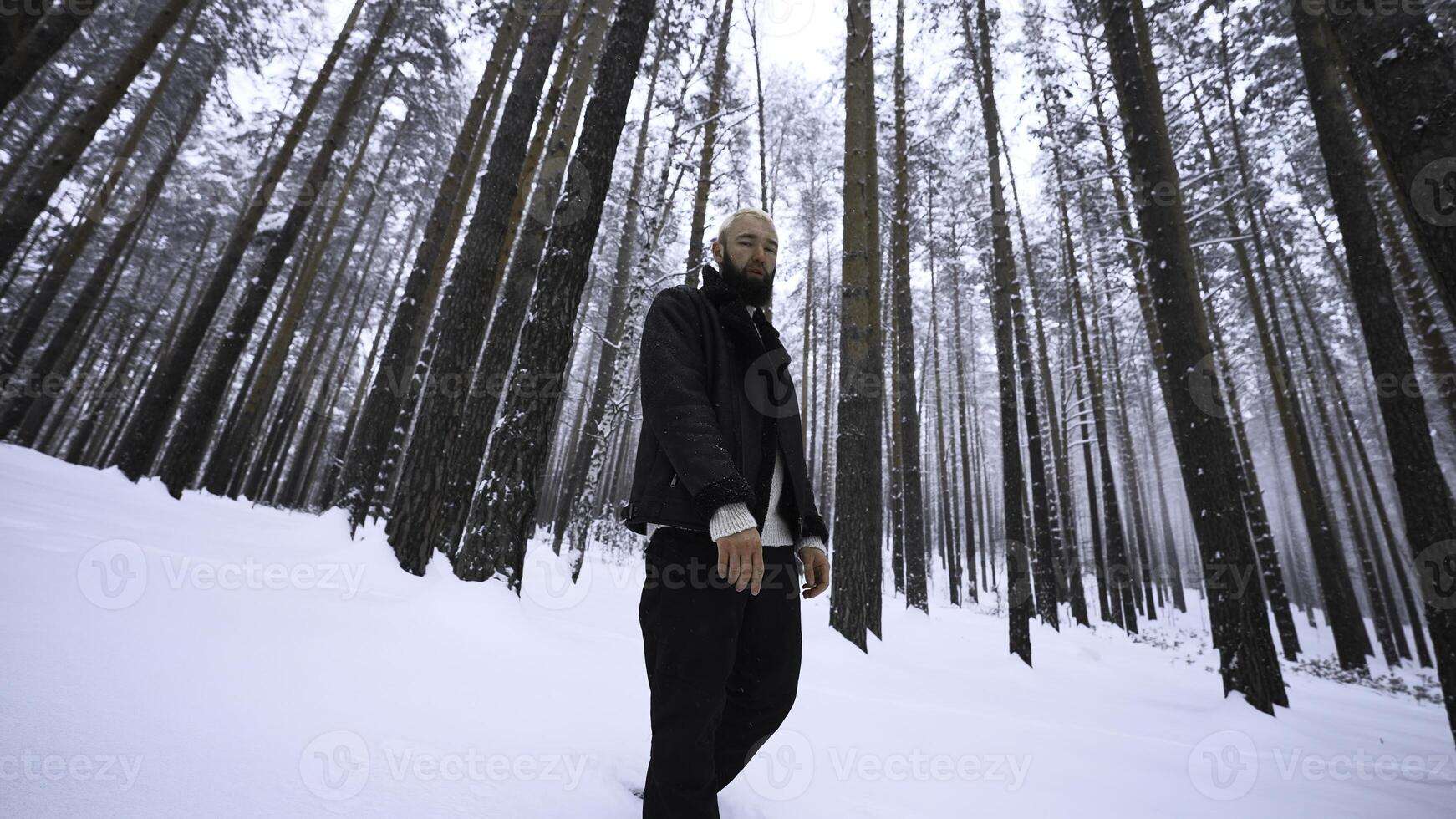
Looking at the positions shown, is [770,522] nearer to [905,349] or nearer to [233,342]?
[233,342]

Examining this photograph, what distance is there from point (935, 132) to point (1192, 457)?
1043 centimetres

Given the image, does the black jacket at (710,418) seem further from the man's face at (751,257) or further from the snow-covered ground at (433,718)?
the snow-covered ground at (433,718)

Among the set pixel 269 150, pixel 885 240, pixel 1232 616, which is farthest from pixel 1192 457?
pixel 269 150

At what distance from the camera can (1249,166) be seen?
12773 mm

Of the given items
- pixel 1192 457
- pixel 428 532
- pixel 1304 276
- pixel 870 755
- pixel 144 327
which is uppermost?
pixel 1304 276

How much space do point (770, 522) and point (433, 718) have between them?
158cm

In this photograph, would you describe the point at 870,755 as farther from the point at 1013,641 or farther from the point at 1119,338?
the point at 1119,338

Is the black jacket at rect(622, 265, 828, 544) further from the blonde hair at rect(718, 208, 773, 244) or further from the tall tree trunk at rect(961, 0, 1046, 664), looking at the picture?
the tall tree trunk at rect(961, 0, 1046, 664)

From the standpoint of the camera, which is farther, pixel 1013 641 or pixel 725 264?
pixel 1013 641

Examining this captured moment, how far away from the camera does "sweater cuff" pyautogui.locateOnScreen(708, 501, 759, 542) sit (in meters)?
1.60

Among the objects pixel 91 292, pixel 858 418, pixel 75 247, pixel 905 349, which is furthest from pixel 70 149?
pixel 905 349

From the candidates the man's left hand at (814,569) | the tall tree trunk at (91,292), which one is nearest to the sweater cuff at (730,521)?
the man's left hand at (814,569)

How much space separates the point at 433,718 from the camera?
228cm

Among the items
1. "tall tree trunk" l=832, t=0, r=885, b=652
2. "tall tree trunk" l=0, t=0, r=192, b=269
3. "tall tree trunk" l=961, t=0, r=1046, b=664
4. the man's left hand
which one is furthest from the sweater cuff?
"tall tree trunk" l=0, t=0, r=192, b=269
